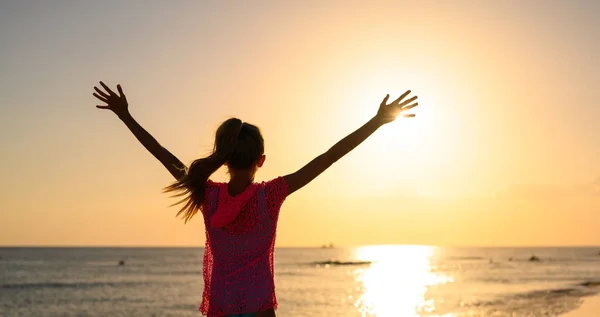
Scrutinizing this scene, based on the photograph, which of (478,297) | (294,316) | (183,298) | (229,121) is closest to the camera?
Answer: (229,121)

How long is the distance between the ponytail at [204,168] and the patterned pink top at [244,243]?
0.06 metres

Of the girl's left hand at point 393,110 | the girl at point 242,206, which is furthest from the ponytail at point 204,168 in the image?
the girl's left hand at point 393,110

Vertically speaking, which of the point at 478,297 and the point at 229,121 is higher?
the point at 229,121

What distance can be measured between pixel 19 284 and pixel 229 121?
59828mm

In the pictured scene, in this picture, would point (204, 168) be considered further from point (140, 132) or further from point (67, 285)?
point (67, 285)

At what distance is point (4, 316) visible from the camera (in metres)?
34.6

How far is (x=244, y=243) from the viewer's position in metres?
3.46

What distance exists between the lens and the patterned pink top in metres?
3.43

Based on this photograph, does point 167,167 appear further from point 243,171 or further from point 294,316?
point 294,316

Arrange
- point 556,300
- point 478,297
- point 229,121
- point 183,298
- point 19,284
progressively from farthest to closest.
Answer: point 19,284 < point 183,298 < point 478,297 < point 556,300 < point 229,121

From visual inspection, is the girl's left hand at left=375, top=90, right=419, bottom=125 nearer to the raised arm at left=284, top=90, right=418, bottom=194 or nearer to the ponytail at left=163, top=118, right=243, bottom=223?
the raised arm at left=284, top=90, right=418, bottom=194

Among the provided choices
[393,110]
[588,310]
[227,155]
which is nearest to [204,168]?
[227,155]

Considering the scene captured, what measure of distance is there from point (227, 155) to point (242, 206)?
0.24 m

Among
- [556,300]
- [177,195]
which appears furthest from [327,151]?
[556,300]
